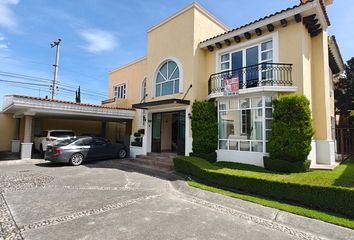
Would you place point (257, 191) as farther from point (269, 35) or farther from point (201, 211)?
point (269, 35)

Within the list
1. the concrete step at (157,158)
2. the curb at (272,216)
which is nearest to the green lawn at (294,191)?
the curb at (272,216)

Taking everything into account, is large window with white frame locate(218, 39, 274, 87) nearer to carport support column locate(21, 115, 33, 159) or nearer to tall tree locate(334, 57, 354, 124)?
carport support column locate(21, 115, 33, 159)

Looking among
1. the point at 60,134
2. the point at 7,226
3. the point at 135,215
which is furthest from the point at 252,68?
the point at 60,134

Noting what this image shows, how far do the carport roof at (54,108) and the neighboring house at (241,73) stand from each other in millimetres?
3189

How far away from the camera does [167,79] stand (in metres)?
14.2

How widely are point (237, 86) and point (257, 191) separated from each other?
550 centimetres

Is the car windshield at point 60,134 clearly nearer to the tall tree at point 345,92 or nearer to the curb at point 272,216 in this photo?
the curb at point 272,216

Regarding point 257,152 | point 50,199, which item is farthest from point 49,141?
point 257,152

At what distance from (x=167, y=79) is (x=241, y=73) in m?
4.98

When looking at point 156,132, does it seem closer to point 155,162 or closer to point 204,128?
point 155,162

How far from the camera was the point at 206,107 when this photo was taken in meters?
11.7

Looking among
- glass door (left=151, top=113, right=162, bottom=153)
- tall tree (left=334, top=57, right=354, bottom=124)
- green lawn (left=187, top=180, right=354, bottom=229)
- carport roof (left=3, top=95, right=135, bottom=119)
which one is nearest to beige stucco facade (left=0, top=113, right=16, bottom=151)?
carport roof (left=3, top=95, right=135, bottom=119)

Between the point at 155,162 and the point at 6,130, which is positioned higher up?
the point at 6,130

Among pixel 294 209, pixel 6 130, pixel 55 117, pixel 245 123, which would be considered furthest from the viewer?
pixel 6 130
